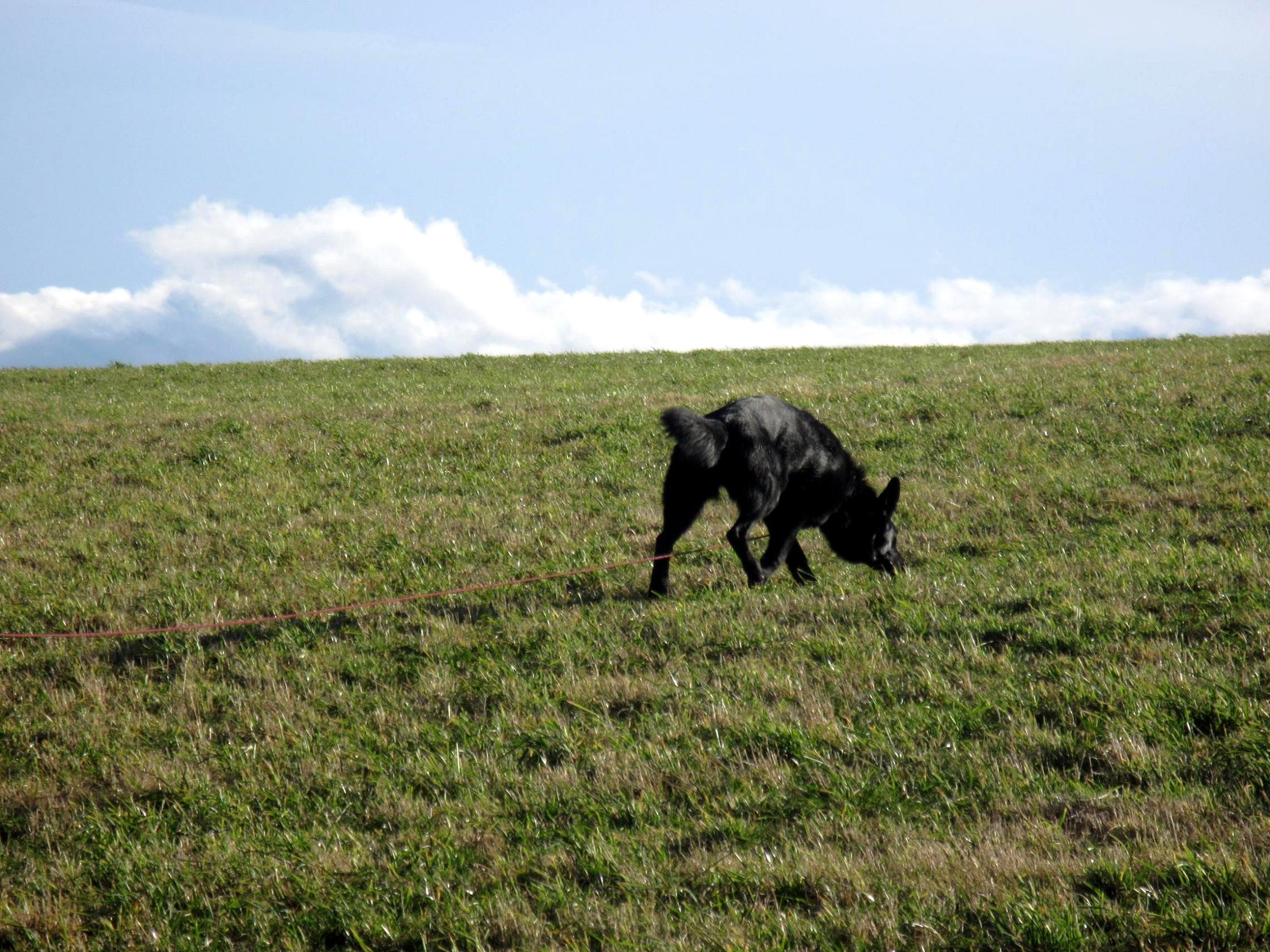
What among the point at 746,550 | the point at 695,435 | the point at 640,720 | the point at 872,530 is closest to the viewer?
the point at 640,720

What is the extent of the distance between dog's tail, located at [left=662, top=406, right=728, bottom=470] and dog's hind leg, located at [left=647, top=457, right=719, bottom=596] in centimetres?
27

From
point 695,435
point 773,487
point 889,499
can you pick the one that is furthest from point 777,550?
point 695,435

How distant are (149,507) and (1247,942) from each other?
11362 mm

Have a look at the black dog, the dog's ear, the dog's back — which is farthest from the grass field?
the dog's back

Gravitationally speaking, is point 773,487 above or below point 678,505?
above

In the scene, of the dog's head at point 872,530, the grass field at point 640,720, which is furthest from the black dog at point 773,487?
the grass field at point 640,720

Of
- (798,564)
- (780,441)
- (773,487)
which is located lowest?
(798,564)

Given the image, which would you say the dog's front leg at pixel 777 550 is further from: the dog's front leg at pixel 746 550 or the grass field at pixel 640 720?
the grass field at pixel 640 720

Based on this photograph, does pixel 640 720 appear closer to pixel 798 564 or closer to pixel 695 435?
pixel 695 435

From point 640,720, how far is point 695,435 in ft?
7.42

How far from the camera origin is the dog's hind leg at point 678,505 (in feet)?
25.1

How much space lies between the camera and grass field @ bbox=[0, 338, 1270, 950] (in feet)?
12.6

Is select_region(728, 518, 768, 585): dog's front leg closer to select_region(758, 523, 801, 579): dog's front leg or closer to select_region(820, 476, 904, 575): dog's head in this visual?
select_region(758, 523, 801, 579): dog's front leg

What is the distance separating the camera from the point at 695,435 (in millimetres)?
7074
